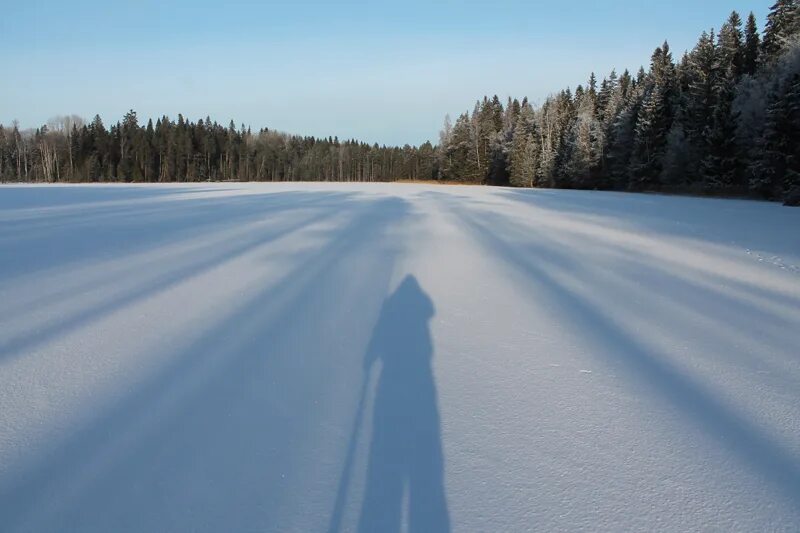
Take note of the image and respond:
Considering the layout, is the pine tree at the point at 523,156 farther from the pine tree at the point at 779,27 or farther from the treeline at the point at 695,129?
the pine tree at the point at 779,27

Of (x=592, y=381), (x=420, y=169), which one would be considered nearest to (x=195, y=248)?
(x=592, y=381)

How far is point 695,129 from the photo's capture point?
3562 centimetres

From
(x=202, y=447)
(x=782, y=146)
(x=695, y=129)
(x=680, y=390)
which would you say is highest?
(x=695, y=129)

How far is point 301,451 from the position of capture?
2.80 m

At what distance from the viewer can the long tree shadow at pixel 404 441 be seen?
2311 mm

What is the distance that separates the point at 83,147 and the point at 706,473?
109 metres

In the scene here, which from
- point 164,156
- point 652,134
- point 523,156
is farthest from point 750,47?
point 164,156

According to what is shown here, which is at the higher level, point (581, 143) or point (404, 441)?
point (581, 143)

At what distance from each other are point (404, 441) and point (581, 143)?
54.6m

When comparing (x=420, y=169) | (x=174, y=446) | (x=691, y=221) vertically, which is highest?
(x=420, y=169)

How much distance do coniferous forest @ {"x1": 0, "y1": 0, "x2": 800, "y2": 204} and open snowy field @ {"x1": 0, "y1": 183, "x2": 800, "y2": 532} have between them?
25974mm

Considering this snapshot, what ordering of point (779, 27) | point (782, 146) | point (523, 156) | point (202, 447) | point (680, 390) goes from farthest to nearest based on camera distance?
point (523, 156)
point (779, 27)
point (782, 146)
point (680, 390)
point (202, 447)

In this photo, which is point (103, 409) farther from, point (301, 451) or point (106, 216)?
point (106, 216)

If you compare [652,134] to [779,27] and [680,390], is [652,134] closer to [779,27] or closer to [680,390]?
[779,27]
